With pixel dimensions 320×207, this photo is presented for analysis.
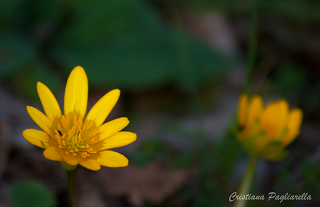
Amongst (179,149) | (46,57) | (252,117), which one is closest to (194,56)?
(179,149)

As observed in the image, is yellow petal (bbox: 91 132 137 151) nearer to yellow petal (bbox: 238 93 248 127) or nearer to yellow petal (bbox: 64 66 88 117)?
yellow petal (bbox: 64 66 88 117)

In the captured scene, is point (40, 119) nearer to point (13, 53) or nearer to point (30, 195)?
point (30, 195)

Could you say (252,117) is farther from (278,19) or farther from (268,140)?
(278,19)

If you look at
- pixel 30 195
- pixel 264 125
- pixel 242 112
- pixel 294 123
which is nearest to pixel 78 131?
pixel 30 195

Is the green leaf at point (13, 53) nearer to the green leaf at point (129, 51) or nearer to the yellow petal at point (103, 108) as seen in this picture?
the green leaf at point (129, 51)

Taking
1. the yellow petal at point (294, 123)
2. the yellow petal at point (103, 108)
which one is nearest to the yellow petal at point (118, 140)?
the yellow petal at point (103, 108)

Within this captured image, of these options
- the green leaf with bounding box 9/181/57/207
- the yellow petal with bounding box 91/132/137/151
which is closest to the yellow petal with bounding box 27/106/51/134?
the yellow petal with bounding box 91/132/137/151
